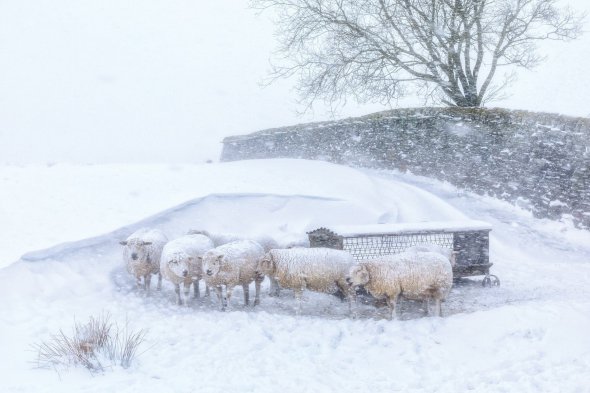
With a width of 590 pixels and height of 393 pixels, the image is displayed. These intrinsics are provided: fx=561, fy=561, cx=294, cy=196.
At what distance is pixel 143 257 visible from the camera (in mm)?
9836

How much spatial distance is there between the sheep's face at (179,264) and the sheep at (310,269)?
117 cm

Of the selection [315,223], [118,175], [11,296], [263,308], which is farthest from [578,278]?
[118,175]

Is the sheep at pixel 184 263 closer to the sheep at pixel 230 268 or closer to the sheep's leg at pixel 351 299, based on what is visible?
the sheep at pixel 230 268

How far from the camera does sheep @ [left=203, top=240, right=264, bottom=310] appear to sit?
9.03 m

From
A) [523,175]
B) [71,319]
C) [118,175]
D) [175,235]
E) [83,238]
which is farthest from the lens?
[118,175]

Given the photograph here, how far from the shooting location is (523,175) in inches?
588

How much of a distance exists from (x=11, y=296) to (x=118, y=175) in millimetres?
7592

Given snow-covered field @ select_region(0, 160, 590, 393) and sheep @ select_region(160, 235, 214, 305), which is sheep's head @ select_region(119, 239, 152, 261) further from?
snow-covered field @ select_region(0, 160, 590, 393)

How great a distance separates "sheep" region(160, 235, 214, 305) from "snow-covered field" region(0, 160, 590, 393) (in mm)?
459

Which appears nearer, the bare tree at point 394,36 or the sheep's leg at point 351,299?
the sheep's leg at point 351,299

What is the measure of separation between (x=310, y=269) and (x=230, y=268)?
4.26 feet

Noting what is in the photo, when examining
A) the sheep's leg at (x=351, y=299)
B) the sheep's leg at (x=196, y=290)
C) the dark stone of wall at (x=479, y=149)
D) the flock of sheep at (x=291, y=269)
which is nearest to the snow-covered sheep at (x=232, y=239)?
the flock of sheep at (x=291, y=269)

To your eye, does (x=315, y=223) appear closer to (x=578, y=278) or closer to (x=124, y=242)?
(x=124, y=242)

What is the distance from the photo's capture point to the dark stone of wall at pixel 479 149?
13922mm
